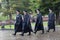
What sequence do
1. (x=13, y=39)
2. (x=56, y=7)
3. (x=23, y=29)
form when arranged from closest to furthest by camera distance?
(x=13, y=39)
(x=23, y=29)
(x=56, y=7)

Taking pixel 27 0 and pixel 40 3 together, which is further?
pixel 27 0

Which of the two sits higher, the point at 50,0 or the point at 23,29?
the point at 50,0

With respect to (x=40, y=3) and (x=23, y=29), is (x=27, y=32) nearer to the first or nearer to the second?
(x=23, y=29)

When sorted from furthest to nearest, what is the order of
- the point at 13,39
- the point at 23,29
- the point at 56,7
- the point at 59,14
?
the point at 59,14 → the point at 56,7 → the point at 23,29 → the point at 13,39

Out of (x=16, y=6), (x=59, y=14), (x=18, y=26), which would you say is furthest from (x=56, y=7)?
(x=18, y=26)

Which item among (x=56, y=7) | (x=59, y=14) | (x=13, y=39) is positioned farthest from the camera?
(x=59, y=14)

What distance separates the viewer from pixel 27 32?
19.5 metres

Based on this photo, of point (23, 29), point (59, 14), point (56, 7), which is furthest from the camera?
point (59, 14)

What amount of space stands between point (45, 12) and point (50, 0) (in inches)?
64.1

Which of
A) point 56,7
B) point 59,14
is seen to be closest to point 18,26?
point 56,7

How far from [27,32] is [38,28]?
85 cm

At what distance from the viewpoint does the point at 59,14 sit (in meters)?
38.6

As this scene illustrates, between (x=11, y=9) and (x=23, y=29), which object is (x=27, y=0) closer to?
(x=11, y=9)

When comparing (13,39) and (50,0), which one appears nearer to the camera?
(13,39)
